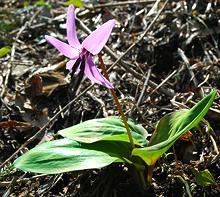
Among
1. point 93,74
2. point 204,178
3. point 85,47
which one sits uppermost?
point 85,47

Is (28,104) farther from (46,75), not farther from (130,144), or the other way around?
(130,144)

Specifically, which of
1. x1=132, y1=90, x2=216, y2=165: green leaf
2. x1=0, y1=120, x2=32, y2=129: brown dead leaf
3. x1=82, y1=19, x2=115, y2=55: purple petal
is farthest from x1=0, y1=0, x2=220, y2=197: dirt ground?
x1=82, y1=19, x2=115, y2=55: purple petal

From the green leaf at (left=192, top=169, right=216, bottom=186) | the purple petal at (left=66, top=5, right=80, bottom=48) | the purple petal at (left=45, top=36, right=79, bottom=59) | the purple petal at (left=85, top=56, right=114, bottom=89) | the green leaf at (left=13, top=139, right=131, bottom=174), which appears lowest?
the green leaf at (left=192, top=169, right=216, bottom=186)

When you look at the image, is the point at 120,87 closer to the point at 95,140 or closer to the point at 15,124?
the point at 15,124

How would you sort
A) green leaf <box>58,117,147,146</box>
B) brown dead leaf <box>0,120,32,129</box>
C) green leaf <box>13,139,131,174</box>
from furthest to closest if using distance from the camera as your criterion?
brown dead leaf <box>0,120,32,129</box> < green leaf <box>58,117,147,146</box> < green leaf <box>13,139,131,174</box>

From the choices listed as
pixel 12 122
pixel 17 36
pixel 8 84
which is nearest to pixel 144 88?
pixel 12 122

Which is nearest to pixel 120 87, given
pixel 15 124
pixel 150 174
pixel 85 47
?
pixel 15 124

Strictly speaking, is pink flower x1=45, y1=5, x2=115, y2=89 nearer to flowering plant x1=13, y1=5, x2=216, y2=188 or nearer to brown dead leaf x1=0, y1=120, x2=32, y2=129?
flowering plant x1=13, y1=5, x2=216, y2=188
